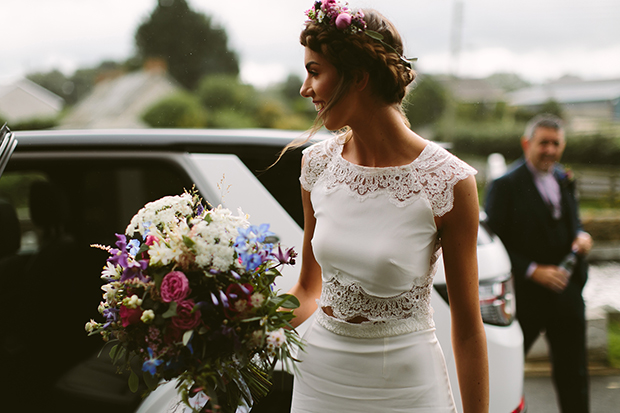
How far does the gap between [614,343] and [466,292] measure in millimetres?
3854

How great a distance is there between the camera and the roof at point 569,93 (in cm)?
1459

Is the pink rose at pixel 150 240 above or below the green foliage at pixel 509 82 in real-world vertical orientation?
above

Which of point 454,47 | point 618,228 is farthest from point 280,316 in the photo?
point 454,47

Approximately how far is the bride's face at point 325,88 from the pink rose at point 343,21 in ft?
0.33

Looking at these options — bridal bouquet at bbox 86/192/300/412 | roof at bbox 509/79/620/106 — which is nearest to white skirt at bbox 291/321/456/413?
bridal bouquet at bbox 86/192/300/412

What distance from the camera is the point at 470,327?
59.6 inches

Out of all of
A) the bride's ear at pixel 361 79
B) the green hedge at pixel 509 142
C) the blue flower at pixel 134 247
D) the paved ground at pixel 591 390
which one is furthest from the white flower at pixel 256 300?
the green hedge at pixel 509 142

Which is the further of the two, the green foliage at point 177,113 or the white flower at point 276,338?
the green foliage at point 177,113

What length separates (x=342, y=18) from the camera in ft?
4.84

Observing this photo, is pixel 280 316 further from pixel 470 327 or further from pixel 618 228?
pixel 618 228

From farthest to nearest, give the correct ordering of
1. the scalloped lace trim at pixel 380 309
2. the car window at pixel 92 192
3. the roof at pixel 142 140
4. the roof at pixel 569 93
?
the roof at pixel 569 93 → the car window at pixel 92 192 → the roof at pixel 142 140 → the scalloped lace trim at pixel 380 309

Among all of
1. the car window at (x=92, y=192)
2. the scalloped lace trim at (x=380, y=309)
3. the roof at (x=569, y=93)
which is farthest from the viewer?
the roof at (x=569, y=93)

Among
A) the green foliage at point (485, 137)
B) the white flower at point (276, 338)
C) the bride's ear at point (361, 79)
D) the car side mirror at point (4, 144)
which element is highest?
the bride's ear at point (361, 79)

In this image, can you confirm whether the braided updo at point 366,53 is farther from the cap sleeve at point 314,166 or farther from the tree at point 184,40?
the tree at point 184,40
